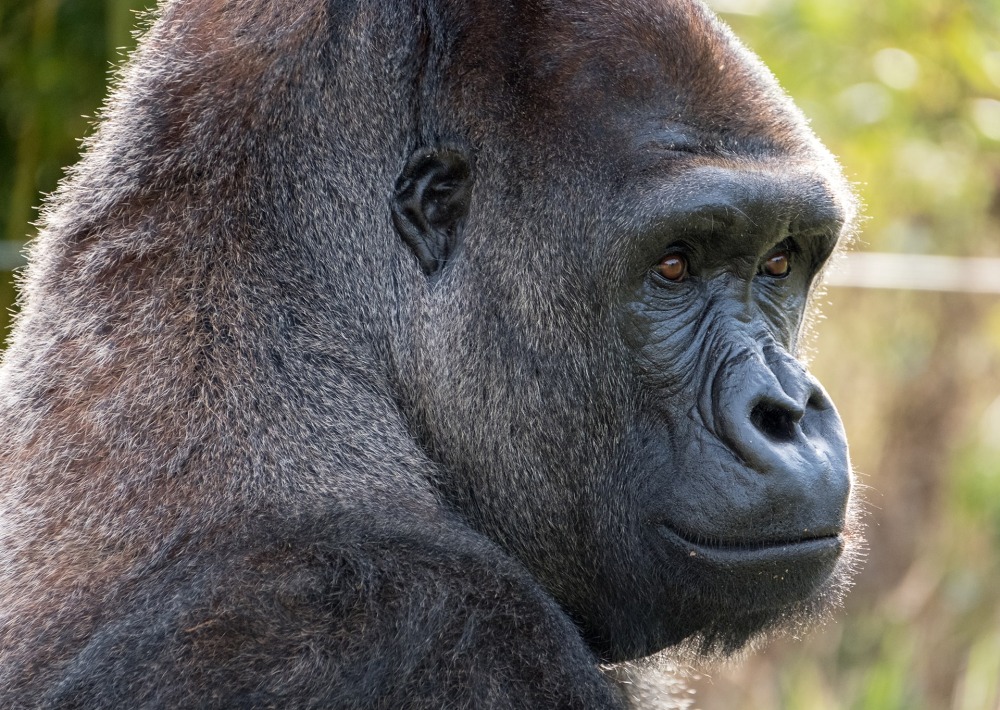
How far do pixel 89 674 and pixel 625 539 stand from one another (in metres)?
1.16

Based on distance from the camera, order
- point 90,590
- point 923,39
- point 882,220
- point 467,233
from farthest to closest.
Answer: point 882,220 → point 923,39 → point 467,233 → point 90,590

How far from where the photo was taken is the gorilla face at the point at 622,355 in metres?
2.64

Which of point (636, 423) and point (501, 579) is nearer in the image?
point (501, 579)

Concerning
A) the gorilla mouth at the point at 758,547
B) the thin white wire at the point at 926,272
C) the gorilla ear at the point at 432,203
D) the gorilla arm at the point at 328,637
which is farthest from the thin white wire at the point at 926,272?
the gorilla arm at the point at 328,637

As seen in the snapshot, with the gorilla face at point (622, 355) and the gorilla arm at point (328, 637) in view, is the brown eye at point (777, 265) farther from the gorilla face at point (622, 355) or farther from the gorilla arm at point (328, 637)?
the gorilla arm at point (328, 637)

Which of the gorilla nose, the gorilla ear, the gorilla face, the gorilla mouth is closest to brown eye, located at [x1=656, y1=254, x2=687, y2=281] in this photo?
the gorilla face

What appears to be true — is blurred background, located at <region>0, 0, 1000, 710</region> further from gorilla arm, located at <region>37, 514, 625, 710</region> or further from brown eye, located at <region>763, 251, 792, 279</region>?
gorilla arm, located at <region>37, 514, 625, 710</region>

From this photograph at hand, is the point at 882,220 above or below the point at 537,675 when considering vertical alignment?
below

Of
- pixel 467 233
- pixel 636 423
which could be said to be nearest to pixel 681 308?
pixel 636 423

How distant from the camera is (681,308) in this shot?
2.80 m

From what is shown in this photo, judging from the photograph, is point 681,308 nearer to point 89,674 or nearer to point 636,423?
point 636,423

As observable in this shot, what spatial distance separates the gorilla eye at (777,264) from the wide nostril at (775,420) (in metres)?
0.45

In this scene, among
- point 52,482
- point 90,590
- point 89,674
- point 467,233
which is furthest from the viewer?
point 467,233

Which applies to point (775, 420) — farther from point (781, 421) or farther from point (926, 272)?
point (926, 272)
